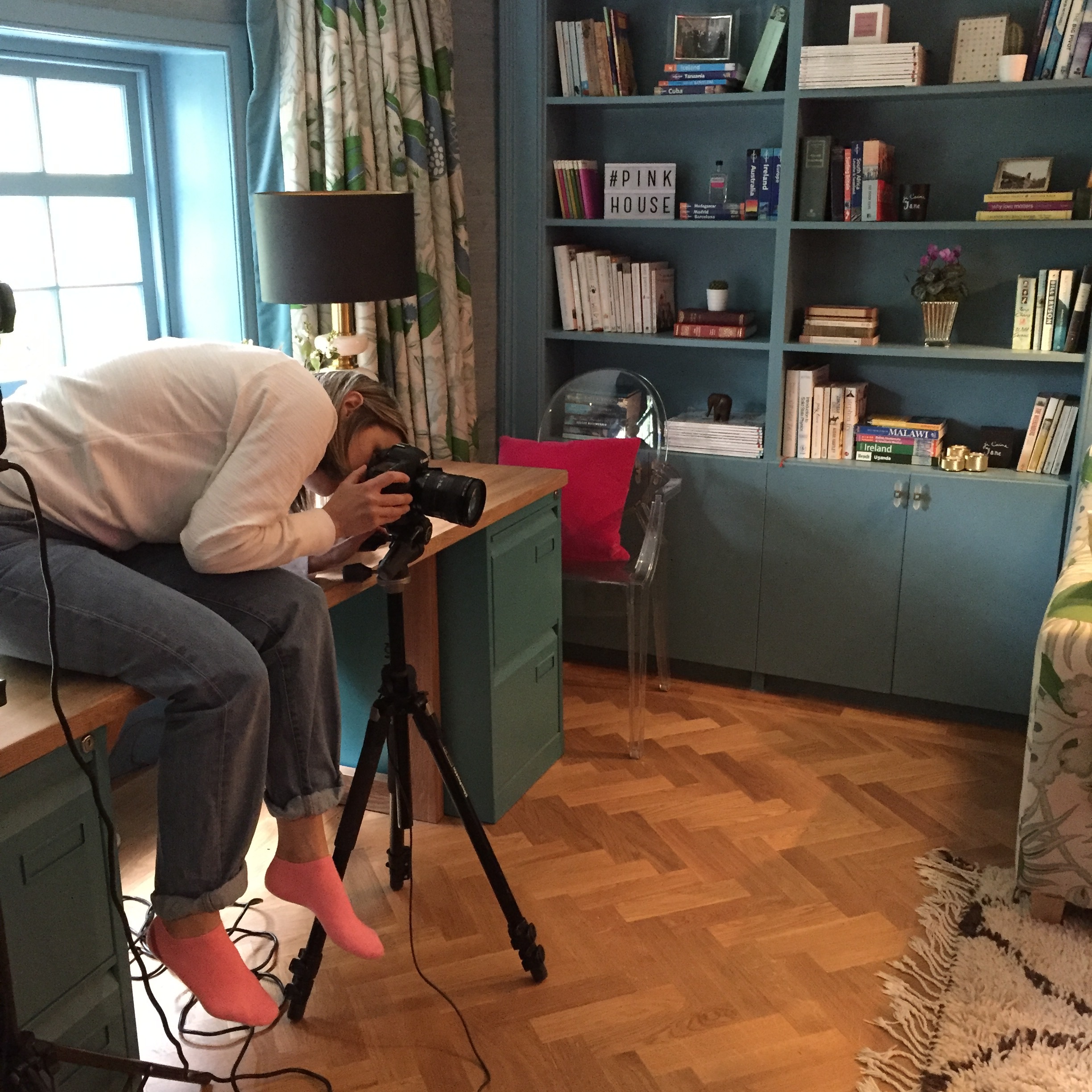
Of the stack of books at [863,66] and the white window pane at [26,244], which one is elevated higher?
the stack of books at [863,66]

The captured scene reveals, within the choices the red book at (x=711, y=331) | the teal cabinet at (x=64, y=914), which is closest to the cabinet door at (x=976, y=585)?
the red book at (x=711, y=331)

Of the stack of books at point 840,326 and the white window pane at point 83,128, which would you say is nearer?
the white window pane at point 83,128

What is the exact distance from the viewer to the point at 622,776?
2.89 m

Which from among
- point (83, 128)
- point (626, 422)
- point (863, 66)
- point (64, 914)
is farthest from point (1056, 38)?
point (64, 914)

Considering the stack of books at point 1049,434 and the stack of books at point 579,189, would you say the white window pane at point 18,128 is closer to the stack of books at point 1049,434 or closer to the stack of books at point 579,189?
the stack of books at point 579,189

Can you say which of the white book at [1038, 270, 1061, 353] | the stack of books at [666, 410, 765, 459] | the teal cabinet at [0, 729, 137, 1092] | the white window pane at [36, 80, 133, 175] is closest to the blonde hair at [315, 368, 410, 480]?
the teal cabinet at [0, 729, 137, 1092]

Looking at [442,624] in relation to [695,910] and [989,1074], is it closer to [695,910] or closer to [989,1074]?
[695,910]

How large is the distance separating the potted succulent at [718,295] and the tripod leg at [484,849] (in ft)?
5.90

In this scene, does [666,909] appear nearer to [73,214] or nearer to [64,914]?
[64,914]

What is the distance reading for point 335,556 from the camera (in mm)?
1946

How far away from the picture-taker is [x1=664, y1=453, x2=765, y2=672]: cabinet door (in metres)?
3.30

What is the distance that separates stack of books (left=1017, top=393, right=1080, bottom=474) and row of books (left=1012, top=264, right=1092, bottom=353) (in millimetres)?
135

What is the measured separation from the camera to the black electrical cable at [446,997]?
→ 6.17 ft

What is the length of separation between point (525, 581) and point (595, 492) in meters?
0.40
